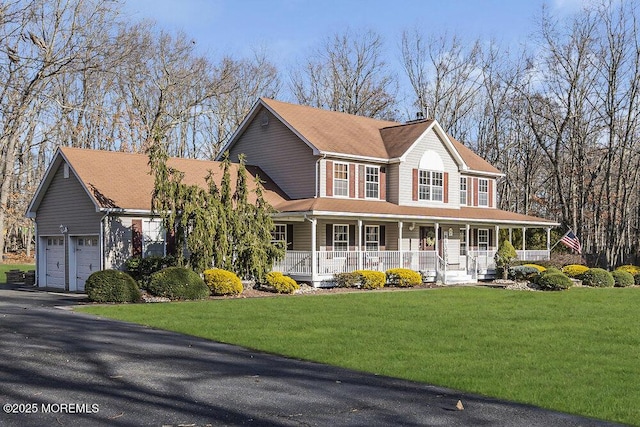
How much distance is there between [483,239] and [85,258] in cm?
2036

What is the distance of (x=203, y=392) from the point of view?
904 cm

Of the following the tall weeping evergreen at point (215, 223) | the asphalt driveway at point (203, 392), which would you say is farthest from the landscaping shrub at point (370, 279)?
the asphalt driveway at point (203, 392)

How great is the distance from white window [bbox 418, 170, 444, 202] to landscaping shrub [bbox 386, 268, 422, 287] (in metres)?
5.38

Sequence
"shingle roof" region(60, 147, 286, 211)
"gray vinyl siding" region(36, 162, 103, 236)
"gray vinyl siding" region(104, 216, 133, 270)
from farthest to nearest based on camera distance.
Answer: "gray vinyl siding" region(36, 162, 103, 236)
"shingle roof" region(60, 147, 286, 211)
"gray vinyl siding" region(104, 216, 133, 270)

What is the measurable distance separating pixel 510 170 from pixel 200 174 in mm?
34057

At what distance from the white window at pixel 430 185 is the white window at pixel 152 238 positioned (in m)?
12.6

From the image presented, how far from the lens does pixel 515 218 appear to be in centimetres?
3656

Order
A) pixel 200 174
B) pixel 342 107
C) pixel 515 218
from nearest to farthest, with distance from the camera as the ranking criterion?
pixel 200 174 → pixel 515 218 → pixel 342 107

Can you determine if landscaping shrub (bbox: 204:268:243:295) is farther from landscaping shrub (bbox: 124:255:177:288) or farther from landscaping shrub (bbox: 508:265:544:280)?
landscaping shrub (bbox: 508:265:544:280)

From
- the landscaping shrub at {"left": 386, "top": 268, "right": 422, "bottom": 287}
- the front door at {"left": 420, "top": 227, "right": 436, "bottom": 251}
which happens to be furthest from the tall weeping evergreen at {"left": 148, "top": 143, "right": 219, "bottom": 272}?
the front door at {"left": 420, "top": 227, "right": 436, "bottom": 251}

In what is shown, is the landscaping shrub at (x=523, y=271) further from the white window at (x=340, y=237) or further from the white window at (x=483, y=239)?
the white window at (x=340, y=237)

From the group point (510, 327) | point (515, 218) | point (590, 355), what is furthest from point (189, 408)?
point (515, 218)

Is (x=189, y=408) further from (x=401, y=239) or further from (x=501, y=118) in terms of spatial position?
(x=501, y=118)

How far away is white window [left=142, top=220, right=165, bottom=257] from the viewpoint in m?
26.1
